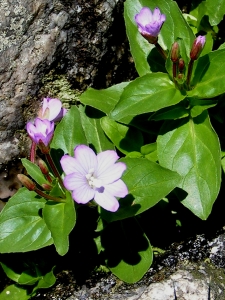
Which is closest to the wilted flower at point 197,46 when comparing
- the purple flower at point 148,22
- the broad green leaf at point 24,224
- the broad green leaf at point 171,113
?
the purple flower at point 148,22

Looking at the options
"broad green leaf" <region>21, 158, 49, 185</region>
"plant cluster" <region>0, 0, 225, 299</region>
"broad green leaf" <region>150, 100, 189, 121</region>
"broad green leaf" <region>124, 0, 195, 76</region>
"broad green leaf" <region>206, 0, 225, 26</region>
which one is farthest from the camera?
"broad green leaf" <region>206, 0, 225, 26</region>

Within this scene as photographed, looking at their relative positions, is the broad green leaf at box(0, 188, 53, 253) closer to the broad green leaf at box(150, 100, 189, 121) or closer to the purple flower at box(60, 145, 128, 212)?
the purple flower at box(60, 145, 128, 212)

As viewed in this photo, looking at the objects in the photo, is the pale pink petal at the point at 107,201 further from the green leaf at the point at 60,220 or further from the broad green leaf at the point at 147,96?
the broad green leaf at the point at 147,96

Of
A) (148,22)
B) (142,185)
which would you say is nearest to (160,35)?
(148,22)

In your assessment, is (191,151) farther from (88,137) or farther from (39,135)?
(39,135)

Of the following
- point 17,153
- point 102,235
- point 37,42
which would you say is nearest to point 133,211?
point 102,235

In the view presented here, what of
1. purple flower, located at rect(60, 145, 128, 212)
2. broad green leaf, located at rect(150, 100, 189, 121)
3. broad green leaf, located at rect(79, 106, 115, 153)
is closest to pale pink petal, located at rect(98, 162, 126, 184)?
purple flower, located at rect(60, 145, 128, 212)

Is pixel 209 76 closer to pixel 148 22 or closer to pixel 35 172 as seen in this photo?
pixel 148 22
